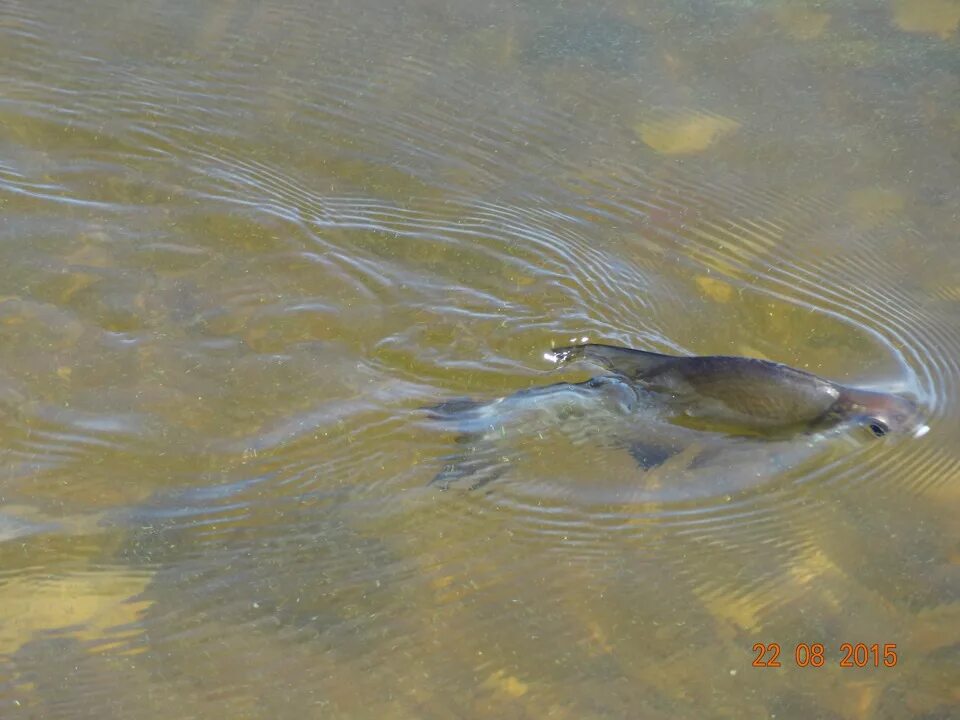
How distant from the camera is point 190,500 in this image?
4.42 meters

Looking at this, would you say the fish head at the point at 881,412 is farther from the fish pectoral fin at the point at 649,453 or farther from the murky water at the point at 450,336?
the fish pectoral fin at the point at 649,453

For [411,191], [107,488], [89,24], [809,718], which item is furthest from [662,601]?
[89,24]

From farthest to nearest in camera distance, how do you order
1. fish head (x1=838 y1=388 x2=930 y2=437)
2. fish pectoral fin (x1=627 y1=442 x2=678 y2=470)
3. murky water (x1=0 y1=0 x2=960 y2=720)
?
fish head (x1=838 y1=388 x2=930 y2=437)
fish pectoral fin (x1=627 y1=442 x2=678 y2=470)
murky water (x1=0 y1=0 x2=960 y2=720)

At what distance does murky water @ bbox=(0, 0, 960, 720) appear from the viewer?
399 centimetres

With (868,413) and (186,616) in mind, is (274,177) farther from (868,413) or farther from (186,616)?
(868,413)

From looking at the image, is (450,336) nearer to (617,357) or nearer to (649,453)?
(617,357)

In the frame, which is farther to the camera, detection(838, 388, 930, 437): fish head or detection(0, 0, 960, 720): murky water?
detection(838, 388, 930, 437): fish head

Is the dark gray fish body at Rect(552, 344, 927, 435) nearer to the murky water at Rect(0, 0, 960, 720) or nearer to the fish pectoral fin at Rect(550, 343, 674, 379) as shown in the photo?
the fish pectoral fin at Rect(550, 343, 674, 379)

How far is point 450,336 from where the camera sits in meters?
5.20

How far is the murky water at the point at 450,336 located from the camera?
3988 millimetres
